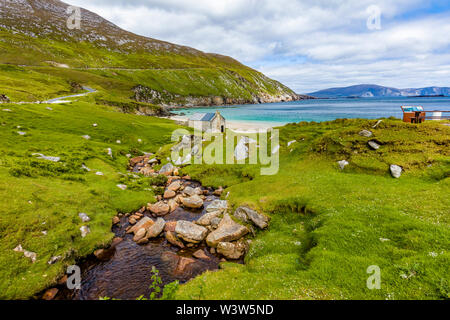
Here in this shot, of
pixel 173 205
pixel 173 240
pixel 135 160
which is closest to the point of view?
pixel 173 240

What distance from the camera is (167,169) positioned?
39656mm

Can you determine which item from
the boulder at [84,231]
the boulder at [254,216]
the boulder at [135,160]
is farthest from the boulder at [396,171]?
the boulder at [135,160]

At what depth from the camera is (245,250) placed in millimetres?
17922

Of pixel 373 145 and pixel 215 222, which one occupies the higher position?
pixel 373 145

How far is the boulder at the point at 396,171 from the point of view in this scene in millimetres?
20781

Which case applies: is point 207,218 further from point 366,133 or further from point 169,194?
point 366,133

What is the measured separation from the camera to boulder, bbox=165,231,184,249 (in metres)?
19.4

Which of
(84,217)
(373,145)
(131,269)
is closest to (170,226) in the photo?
(131,269)

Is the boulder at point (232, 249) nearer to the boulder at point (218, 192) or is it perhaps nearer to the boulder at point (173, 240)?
the boulder at point (173, 240)

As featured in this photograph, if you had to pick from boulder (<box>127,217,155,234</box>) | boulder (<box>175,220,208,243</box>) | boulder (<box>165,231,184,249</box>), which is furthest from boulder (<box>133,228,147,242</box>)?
boulder (<box>175,220,208,243</box>)

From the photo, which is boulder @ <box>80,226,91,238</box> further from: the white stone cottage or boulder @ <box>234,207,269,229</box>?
the white stone cottage

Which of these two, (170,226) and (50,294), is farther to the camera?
(170,226)

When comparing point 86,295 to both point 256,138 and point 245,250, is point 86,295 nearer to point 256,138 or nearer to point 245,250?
point 245,250

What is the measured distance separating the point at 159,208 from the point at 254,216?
12.3 m
